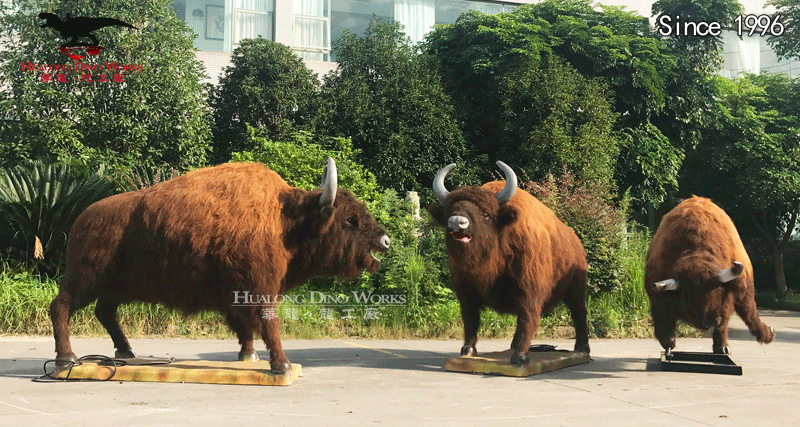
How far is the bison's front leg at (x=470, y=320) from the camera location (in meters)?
8.04

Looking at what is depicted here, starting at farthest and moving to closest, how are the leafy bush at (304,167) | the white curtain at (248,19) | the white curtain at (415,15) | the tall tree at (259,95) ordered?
the white curtain at (415,15) < the white curtain at (248,19) < the tall tree at (259,95) < the leafy bush at (304,167)

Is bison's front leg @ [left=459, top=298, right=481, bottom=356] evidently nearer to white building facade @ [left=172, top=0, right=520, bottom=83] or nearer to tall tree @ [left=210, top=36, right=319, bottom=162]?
tall tree @ [left=210, top=36, right=319, bottom=162]

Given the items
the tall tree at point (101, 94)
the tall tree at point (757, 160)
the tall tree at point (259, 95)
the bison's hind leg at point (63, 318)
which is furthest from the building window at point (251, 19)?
the bison's hind leg at point (63, 318)

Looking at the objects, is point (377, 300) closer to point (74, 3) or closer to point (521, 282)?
point (521, 282)

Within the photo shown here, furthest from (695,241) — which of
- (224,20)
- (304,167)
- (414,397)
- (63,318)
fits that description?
(224,20)

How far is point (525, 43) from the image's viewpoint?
63.5ft

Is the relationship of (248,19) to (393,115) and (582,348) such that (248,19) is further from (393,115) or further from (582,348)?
(582,348)

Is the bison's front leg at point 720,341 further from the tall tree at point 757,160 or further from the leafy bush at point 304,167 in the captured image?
the tall tree at point 757,160

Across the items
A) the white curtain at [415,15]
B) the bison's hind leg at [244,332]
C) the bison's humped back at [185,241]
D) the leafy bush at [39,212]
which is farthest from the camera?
the white curtain at [415,15]

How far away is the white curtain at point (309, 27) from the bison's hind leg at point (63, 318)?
63.1 ft

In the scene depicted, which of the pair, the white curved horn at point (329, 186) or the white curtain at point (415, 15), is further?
the white curtain at point (415, 15)

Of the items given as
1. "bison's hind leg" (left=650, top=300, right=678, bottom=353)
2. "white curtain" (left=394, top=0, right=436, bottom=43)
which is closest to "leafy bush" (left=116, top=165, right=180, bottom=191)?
"bison's hind leg" (left=650, top=300, right=678, bottom=353)

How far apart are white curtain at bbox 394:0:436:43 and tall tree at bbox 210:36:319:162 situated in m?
8.11

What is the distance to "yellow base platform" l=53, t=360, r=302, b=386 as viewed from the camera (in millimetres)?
6766
